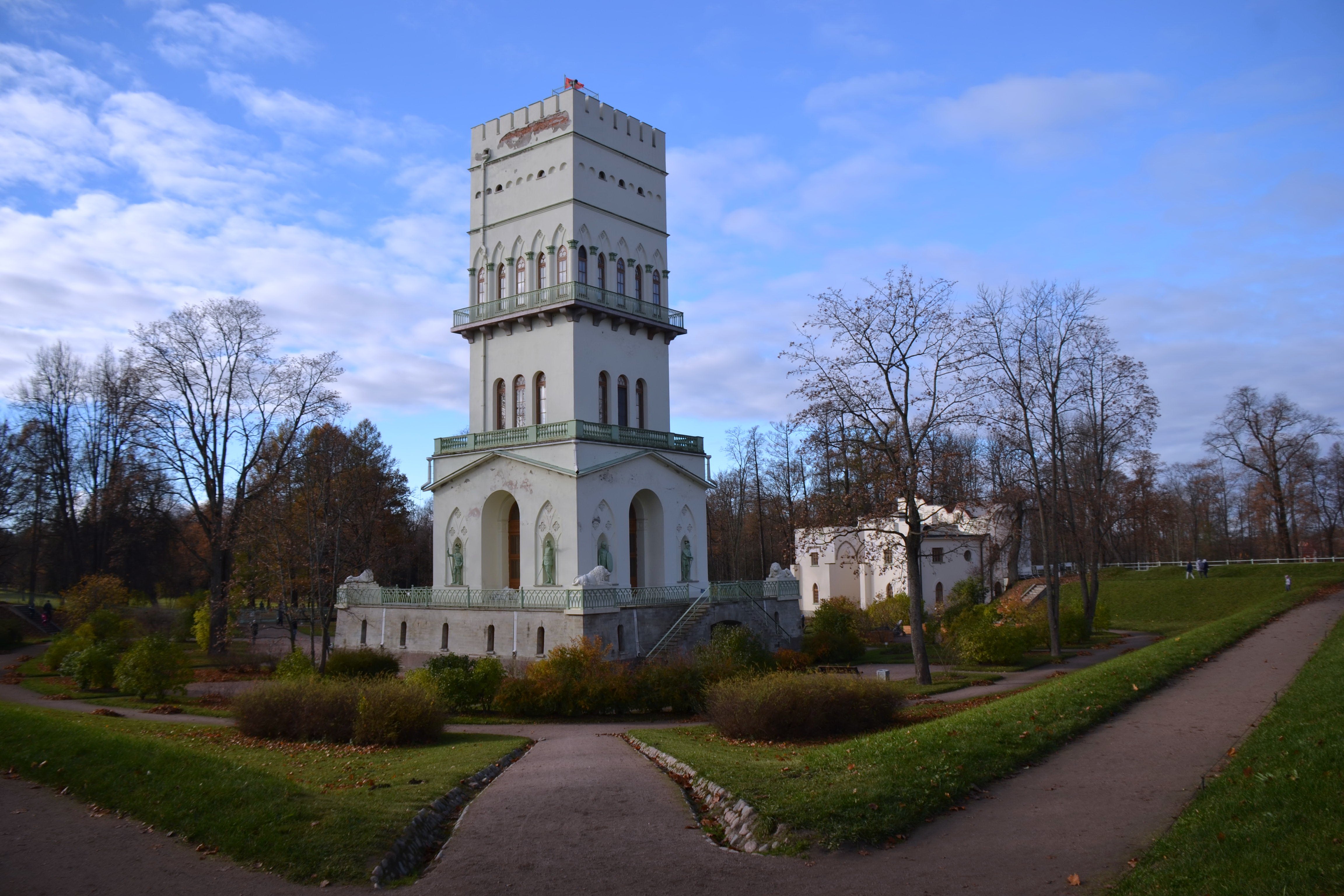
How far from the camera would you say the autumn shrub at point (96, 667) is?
904 inches

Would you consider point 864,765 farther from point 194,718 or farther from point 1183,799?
point 194,718

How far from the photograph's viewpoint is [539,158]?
104 feet

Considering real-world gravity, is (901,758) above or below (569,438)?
below

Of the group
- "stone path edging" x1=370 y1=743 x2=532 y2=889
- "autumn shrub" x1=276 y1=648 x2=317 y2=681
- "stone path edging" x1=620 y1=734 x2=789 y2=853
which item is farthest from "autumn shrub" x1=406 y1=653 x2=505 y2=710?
"stone path edging" x1=620 y1=734 x2=789 y2=853

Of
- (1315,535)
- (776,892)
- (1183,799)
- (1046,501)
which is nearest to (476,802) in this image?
(776,892)

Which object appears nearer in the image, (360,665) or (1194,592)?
(360,665)

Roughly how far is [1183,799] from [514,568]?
24581 millimetres

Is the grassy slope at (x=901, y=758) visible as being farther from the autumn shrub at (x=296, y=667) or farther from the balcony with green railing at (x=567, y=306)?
the balcony with green railing at (x=567, y=306)

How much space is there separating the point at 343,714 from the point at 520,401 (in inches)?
704

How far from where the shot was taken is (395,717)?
14.4 metres

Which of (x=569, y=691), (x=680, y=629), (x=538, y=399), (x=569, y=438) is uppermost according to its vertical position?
(x=538, y=399)

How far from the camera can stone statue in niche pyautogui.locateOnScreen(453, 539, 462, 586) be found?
30.5 metres

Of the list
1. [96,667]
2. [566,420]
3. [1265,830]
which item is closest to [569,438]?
[566,420]

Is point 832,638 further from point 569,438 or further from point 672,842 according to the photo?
point 672,842
